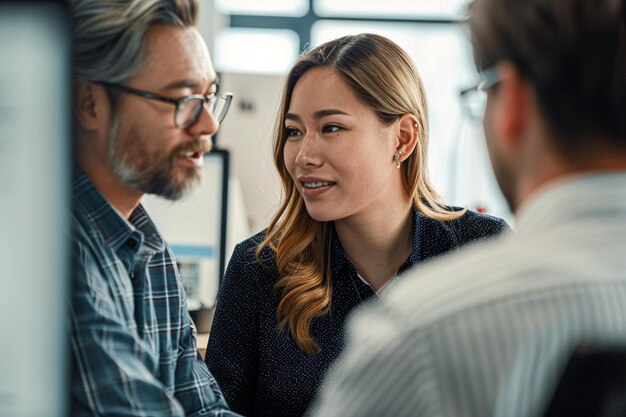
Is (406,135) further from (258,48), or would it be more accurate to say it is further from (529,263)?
(258,48)

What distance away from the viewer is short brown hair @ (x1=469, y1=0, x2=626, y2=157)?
25.0 inches

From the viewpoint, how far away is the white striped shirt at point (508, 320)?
574mm

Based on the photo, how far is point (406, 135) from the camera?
173cm

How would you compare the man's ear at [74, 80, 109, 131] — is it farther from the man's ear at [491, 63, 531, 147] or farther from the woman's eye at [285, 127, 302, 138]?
the woman's eye at [285, 127, 302, 138]

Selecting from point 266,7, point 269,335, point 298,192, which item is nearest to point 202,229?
point 298,192

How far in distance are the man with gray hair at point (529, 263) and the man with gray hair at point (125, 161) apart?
24cm

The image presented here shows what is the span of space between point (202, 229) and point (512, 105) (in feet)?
5.40

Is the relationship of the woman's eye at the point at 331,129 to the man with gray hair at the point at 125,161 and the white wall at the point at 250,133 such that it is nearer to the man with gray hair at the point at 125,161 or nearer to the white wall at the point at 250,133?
the man with gray hair at the point at 125,161

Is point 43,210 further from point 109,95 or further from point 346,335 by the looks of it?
point 346,335

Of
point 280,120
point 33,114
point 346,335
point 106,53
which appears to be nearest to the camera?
point 33,114

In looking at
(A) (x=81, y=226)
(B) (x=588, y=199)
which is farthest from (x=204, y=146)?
(B) (x=588, y=199)

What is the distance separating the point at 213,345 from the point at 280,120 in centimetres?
50

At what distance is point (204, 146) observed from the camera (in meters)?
0.90

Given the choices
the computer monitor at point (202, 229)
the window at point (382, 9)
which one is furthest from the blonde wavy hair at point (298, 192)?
the window at point (382, 9)
